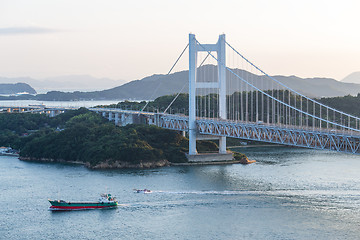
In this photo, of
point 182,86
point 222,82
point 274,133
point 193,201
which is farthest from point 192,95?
point 182,86

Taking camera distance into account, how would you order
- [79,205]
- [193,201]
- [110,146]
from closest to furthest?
[79,205] → [193,201] → [110,146]

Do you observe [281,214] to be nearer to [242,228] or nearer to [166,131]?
[242,228]

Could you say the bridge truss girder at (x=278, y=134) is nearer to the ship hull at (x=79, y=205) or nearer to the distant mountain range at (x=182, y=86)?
the ship hull at (x=79, y=205)

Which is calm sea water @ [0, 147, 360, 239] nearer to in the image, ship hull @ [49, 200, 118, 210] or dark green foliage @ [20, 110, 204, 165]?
ship hull @ [49, 200, 118, 210]

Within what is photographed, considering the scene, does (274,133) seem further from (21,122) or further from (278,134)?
(21,122)

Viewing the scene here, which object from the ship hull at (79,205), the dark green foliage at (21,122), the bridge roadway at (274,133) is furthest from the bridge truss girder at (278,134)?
the dark green foliage at (21,122)

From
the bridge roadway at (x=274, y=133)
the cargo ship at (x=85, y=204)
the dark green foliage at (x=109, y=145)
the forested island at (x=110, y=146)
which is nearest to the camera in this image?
the cargo ship at (x=85, y=204)

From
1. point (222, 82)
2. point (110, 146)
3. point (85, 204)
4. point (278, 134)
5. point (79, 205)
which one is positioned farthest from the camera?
point (222, 82)
